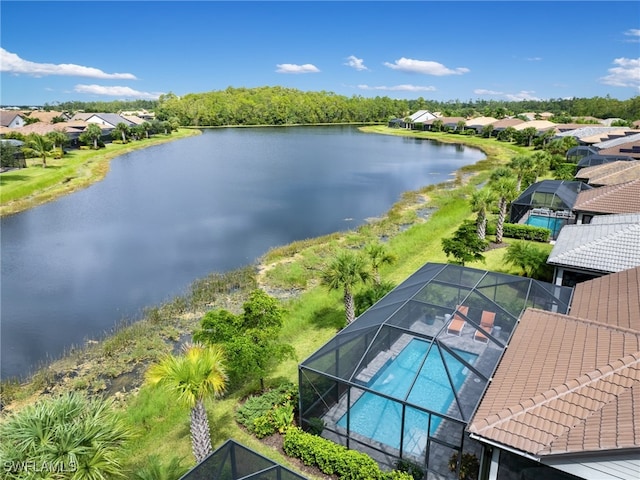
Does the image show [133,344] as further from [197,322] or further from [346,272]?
[346,272]

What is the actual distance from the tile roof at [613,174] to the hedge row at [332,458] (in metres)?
28.8

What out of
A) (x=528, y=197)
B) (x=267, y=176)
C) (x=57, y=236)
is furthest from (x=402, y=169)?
(x=57, y=236)

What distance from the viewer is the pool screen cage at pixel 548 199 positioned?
29469mm

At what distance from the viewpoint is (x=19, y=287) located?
80.1 feet

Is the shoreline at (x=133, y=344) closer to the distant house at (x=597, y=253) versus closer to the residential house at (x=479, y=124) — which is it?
the distant house at (x=597, y=253)

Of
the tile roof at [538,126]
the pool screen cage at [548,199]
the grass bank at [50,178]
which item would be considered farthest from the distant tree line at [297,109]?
the pool screen cage at [548,199]

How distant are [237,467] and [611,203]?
24.9 meters

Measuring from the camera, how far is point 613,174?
31.6 meters

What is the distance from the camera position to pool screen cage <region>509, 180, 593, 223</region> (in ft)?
96.7

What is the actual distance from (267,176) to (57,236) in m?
29.0

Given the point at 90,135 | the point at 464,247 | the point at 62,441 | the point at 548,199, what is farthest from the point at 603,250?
the point at 90,135

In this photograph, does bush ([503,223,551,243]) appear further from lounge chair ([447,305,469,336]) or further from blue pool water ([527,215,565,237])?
lounge chair ([447,305,469,336])

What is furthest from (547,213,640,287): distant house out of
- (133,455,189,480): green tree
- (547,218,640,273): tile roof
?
(133,455,189,480): green tree

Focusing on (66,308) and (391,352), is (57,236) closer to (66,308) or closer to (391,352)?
(66,308)
